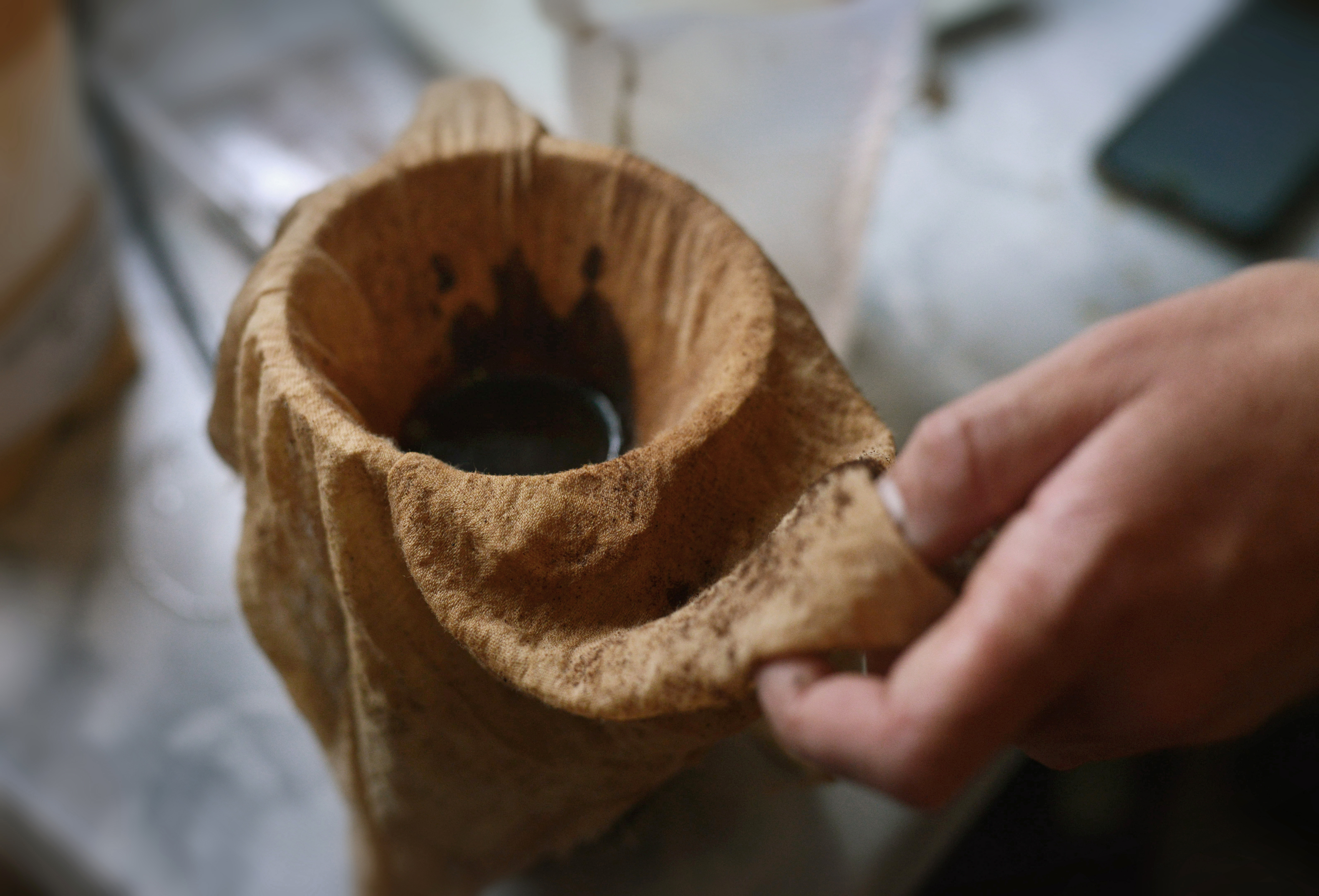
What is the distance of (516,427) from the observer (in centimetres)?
50

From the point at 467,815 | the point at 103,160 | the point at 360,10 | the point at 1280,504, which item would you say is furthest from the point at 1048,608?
the point at 360,10

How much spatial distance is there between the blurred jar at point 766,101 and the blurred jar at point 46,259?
297 millimetres

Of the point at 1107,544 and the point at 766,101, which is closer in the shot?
the point at 1107,544

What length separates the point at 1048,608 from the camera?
0.24 m

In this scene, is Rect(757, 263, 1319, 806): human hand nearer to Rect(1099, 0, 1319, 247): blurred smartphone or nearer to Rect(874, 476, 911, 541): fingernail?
Rect(874, 476, 911, 541): fingernail

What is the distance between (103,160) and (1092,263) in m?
0.91

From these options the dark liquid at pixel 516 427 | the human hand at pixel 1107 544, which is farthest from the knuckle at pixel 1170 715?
the dark liquid at pixel 516 427

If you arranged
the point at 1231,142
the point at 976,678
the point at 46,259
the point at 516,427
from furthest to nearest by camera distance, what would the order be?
the point at 1231,142, the point at 46,259, the point at 516,427, the point at 976,678

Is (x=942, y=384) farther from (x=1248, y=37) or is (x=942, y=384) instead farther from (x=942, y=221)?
(x=1248, y=37)

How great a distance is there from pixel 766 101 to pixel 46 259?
477 mm

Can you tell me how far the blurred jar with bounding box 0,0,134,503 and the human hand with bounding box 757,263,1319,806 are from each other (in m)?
0.55

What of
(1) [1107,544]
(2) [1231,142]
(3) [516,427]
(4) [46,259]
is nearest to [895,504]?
(1) [1107,544]

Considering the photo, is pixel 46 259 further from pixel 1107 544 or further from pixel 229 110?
pixel 1107 544

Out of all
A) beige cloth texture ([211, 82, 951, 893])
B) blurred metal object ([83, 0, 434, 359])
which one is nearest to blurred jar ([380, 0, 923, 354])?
beige cloth texture ([211, 82, 951, 893])
